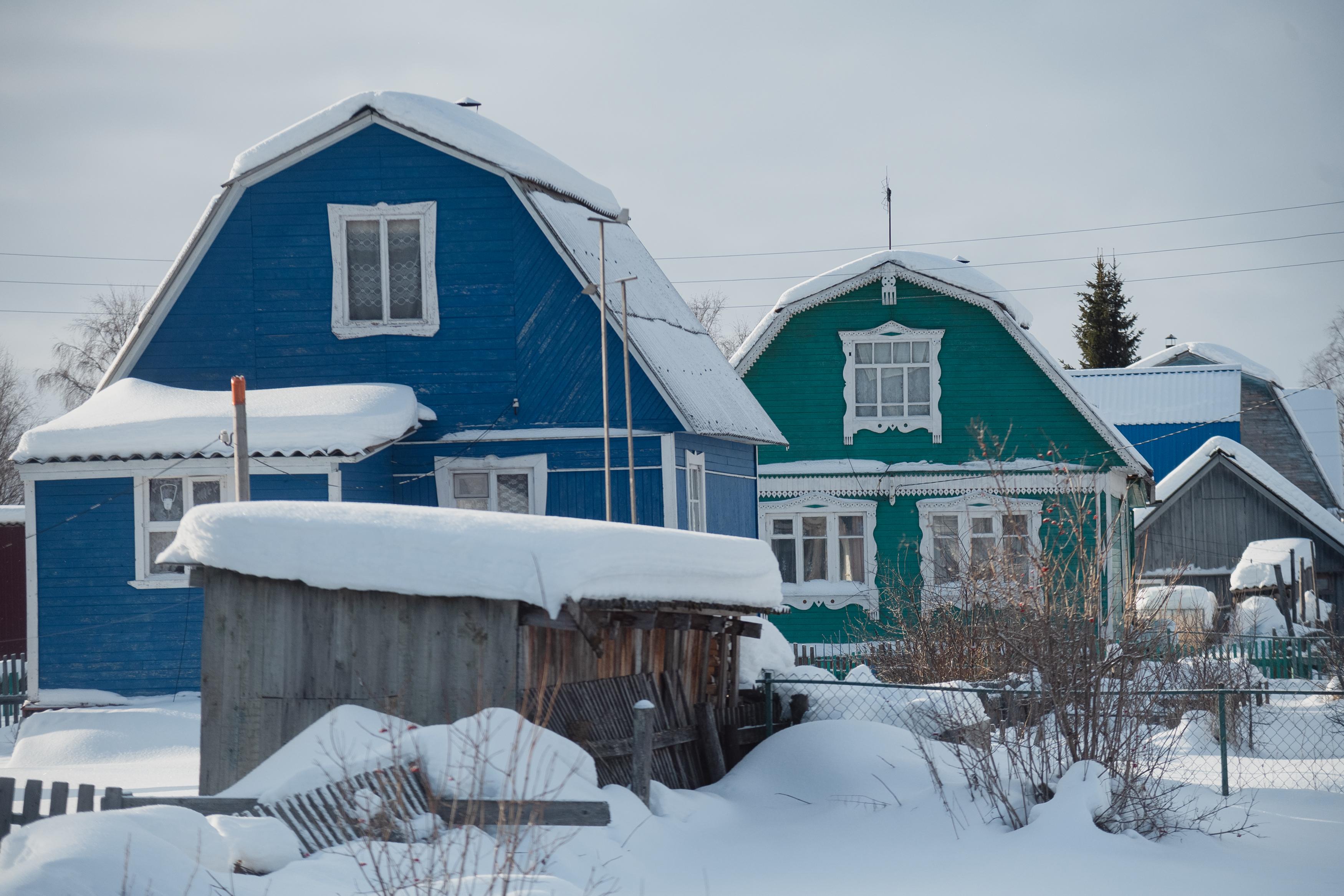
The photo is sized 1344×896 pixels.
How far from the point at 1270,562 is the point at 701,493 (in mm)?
14564

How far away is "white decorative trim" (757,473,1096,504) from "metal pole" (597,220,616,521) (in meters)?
7.43

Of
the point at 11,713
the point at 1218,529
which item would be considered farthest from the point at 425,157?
the point at 1218,529

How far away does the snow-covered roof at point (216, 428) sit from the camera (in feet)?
46.1

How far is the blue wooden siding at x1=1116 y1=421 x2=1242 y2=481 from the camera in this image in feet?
115

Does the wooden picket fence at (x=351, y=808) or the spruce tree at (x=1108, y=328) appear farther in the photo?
the spruce tree at (x=1108, y=328)

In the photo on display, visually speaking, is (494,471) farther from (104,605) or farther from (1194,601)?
(1194,601)

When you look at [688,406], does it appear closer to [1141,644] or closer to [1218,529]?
[1141,644]

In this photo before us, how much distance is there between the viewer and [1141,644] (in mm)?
8586

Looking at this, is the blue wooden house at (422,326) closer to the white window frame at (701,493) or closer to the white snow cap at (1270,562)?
the white window frame at (701,493)

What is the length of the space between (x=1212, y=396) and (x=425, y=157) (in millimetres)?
26467

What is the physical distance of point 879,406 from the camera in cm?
2358

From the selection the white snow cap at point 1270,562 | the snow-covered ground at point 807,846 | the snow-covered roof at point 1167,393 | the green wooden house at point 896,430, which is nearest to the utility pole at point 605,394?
the snow-covered ground at point 807,846

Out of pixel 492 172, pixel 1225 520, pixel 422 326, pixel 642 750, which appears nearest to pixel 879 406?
pixel 492 172

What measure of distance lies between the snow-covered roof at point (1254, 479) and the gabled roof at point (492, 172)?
→ 16.8 metres
